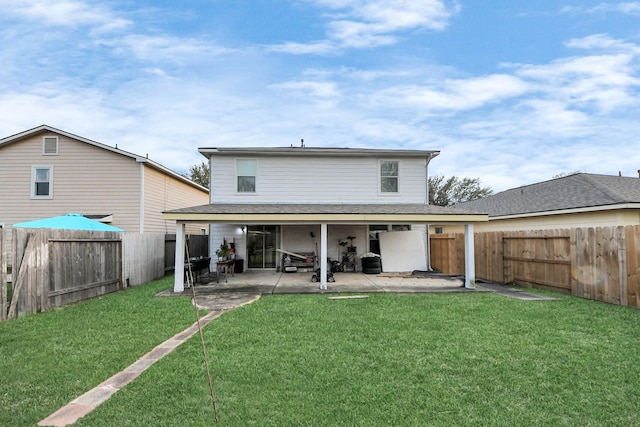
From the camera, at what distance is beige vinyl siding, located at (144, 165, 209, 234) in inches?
603

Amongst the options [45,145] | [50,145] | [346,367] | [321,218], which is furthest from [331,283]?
[45,145]

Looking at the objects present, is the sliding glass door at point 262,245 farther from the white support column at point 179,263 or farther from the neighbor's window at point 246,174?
the white support column at point 179,263

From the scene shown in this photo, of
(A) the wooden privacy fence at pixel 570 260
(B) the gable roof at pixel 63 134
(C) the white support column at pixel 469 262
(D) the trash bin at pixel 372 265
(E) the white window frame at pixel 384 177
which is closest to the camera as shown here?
(A) the wooden privacy fence at pixel 570 260

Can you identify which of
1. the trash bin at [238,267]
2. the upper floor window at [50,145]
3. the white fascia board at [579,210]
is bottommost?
the trash bin at [238,267]

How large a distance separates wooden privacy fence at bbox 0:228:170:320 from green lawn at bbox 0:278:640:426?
0.58 meters

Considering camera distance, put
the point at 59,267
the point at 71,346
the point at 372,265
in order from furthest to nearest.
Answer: the point at 372,265
the point at 59,267
the point at 71,346

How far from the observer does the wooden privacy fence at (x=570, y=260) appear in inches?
303

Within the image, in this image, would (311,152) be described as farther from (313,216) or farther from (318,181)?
(313,216)

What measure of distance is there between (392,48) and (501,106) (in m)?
6.68

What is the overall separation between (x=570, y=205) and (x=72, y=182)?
18.9 meters

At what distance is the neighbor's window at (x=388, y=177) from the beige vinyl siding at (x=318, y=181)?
0.19m

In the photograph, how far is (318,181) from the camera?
1429cm

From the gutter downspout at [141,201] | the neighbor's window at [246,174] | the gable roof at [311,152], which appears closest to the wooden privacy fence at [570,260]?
the gable roof at [311,152]

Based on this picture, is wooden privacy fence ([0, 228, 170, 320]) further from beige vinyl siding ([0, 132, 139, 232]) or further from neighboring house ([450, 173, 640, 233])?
neighboring house ([450, 173, 640, 233])
